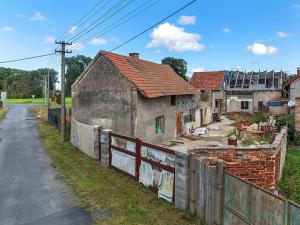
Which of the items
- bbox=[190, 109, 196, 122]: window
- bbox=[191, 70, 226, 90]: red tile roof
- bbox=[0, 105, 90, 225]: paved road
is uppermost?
bbox=[191, 70, 226, 90]: red tile roof

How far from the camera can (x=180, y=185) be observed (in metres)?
9.41

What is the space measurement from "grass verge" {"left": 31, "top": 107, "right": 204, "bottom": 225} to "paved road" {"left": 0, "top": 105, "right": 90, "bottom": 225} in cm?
48

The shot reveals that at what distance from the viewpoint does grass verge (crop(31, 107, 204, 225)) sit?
29.2ft

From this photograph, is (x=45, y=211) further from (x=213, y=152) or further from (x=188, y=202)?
(x=213, y=152)

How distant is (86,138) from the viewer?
59.4 ft

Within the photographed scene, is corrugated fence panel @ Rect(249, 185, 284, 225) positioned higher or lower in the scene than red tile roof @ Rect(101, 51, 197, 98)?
lower

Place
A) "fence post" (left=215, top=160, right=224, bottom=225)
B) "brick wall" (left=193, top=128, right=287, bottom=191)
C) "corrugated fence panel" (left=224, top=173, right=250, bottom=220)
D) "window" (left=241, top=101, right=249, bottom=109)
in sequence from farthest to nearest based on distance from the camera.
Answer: "window" (left=241, top=101, right=249, bottom=109) < "brick wall" (left=193, top=128, right=287, bottom=191) < "fence post" (left=215, top=160, right=224, bottom=225) < "corrugated fence panel" (left=224, top=173, right=250, bottom=220)

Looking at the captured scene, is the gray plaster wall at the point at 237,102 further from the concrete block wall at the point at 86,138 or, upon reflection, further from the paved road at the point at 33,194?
the paved road at the point at 33,194

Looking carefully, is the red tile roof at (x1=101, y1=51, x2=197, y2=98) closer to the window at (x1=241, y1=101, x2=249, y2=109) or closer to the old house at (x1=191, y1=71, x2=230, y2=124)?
the old house at (x1=191, y1=71, x2=230, y2=124)

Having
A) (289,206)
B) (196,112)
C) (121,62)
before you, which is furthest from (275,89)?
(289,206)

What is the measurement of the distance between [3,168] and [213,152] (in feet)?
32.4

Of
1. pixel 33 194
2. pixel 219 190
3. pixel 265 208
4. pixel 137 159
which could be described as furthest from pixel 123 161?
pixel 265 208

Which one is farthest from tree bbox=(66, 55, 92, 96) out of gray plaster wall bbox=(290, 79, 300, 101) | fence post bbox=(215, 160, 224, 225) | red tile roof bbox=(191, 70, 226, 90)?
fence post bbox=(215, 160, 224, 225)

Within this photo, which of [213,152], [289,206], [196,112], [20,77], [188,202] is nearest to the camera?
[289,206]
